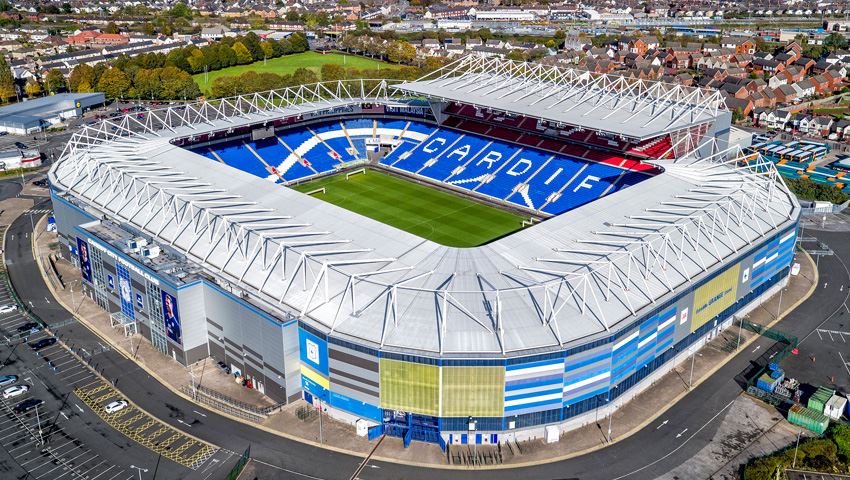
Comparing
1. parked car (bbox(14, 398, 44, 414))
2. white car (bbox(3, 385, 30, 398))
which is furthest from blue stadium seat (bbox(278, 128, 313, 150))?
parked car (bbox(14, 398, 44, 414))

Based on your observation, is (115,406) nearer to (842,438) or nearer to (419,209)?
(419,209)

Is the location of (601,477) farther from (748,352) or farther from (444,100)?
(444,100)

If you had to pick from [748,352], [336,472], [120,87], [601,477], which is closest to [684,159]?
[748,352]

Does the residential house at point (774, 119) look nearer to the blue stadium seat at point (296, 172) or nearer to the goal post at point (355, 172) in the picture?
the goal post at point (355, 172)

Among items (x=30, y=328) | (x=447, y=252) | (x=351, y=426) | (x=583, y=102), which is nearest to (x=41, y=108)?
(x=30, y=328)

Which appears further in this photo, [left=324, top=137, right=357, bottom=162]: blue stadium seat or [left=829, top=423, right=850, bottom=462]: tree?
[left=324, top=137, right=357, bottom=162]: blue stadium seat

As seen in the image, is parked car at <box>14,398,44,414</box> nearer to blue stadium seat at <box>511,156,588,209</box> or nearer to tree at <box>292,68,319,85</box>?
blue stadium seat at <box>511,156,588,209</box>
